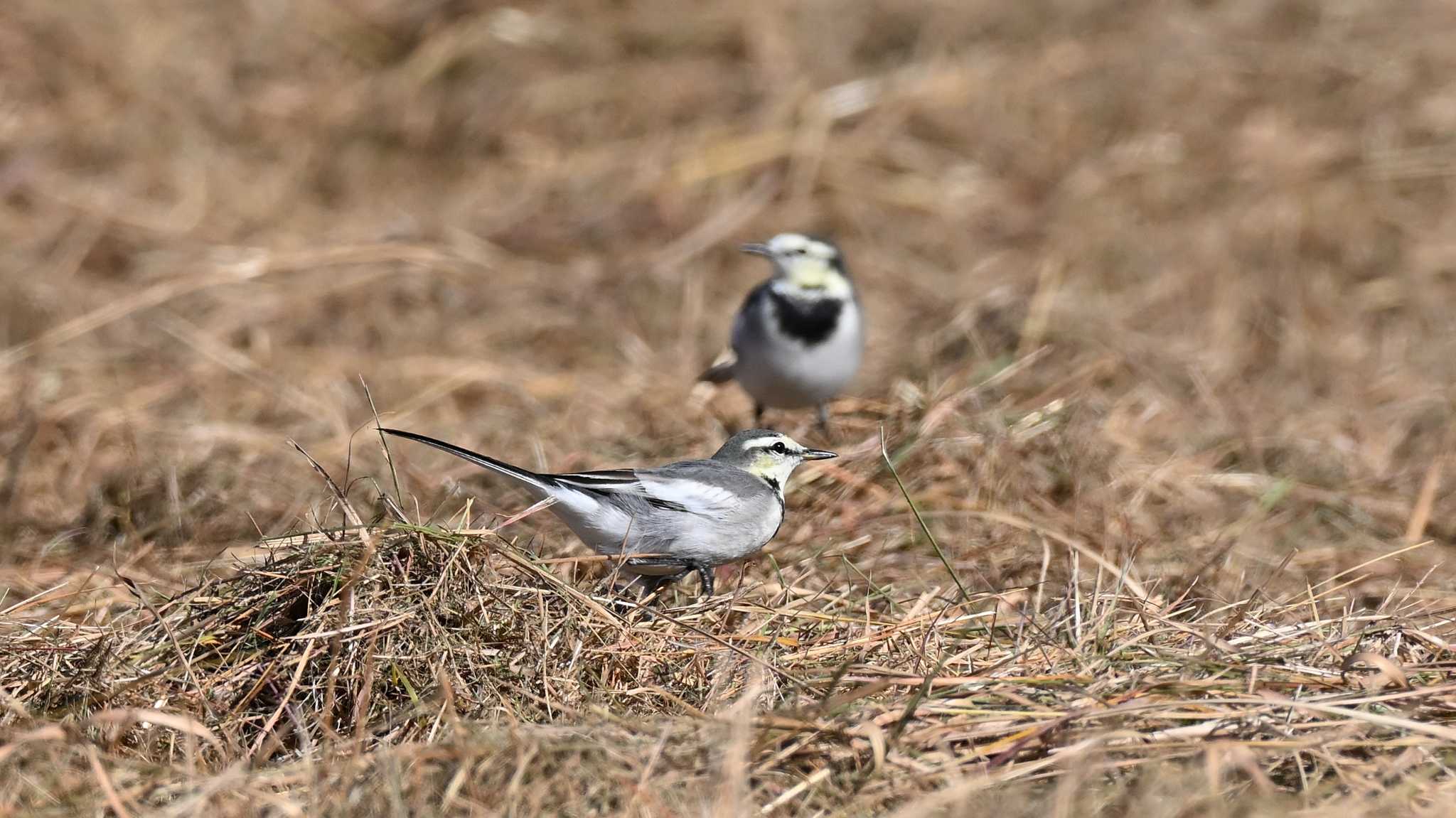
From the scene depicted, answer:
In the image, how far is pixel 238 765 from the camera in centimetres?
315

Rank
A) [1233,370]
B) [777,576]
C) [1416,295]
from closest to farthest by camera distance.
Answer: [777,576], [1233,370], [1416,295]

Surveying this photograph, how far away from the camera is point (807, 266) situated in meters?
6.62

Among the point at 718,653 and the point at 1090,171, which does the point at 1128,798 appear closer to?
the point at 718,653

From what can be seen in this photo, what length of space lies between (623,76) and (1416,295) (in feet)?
18.4

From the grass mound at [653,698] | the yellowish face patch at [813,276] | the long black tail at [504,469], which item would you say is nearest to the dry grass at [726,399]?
the grass mound at [653,698]

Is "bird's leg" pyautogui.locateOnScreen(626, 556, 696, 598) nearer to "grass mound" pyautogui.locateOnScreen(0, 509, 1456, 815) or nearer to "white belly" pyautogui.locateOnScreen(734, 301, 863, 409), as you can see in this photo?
"grass mound" pyautogui.locateOnScreen(0, 509, 1456, 815)

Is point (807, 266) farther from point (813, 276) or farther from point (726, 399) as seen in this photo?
point (726, 399)

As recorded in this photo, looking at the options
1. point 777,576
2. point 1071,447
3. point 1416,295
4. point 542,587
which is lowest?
point 1416,295

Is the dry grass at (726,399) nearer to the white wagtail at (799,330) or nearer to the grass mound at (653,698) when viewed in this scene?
the grass mound at (653,698)

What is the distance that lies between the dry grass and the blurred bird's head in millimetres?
573

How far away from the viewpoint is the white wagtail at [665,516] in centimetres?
433

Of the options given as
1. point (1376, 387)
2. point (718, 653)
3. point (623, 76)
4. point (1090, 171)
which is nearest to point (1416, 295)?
point (1376, 387)

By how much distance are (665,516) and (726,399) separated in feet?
10.4

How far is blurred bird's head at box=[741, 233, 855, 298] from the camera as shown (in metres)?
6.59
